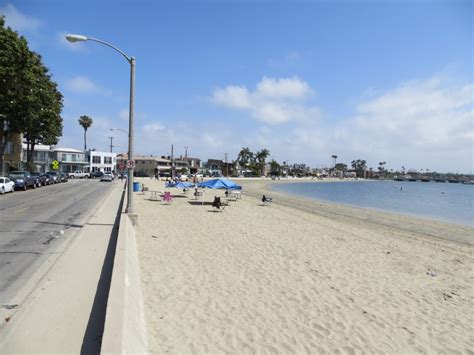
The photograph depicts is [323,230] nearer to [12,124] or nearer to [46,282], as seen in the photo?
[46,282]

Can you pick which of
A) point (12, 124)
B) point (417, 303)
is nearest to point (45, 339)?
point (417, 303)

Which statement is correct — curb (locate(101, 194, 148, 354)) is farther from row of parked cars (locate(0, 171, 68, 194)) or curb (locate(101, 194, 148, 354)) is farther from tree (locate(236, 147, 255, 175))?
tree (locate(236, 147, 255, 175))

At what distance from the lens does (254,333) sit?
17.6 ft

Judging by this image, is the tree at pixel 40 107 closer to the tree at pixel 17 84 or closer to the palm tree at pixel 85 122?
the tree at pixel 17 84

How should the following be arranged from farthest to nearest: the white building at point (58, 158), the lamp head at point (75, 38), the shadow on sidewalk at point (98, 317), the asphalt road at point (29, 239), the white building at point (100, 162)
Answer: the white building at point (100, 162), the white building at point (58, 158), the lamp head at point (75, 38), the asphalt road at point (29, 239), the shadow on sidewalk at point (98, 317)

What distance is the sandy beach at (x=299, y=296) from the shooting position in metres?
5.27

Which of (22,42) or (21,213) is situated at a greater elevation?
(22,42)

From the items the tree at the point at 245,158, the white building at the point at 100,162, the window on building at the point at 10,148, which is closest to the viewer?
the window on building at the point at 10,148

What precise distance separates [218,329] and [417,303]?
14.3ft

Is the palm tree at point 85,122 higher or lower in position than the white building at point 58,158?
higher

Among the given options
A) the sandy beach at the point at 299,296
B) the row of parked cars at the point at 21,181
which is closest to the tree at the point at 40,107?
the row of parked cars at the point at 21,181

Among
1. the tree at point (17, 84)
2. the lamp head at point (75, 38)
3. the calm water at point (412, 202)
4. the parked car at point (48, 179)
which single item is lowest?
the calm water at point (412, 202)

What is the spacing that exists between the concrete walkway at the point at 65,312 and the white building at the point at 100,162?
104117mm

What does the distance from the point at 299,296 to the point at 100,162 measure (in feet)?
361
